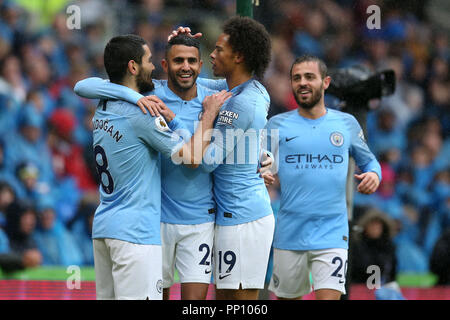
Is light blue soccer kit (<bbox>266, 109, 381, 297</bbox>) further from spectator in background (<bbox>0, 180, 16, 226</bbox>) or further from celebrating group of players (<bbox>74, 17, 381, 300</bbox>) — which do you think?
spectator in background (<bbox>0, 180, 16, 226</bbox>)

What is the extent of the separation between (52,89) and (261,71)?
17.5 feet

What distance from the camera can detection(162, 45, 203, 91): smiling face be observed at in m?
5.04

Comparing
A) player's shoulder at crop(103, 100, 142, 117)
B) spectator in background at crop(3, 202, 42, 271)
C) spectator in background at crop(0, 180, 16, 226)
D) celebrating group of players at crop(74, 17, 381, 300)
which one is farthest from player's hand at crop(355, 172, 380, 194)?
spectator in background at crop(0, 180, 16, 226)

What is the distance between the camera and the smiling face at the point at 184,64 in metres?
5.04

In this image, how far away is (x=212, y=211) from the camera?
200 inches

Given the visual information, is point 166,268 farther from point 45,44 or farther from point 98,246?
point 45,44

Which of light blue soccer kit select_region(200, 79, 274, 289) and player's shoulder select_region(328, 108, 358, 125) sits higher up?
player's shoulder select_region(328, 108, 358, 125)

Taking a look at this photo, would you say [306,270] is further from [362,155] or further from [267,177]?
[362,155]

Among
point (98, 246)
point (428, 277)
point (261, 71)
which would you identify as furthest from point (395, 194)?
point (98, 246)

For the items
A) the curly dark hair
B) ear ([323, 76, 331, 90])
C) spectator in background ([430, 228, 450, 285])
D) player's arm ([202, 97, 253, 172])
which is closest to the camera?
player's arm ([202, 97, 253, 172])

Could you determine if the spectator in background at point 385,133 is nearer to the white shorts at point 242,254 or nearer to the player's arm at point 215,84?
the player's arm at point 215,84

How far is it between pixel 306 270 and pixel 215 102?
1.59 m

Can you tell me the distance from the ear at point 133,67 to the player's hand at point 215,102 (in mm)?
489

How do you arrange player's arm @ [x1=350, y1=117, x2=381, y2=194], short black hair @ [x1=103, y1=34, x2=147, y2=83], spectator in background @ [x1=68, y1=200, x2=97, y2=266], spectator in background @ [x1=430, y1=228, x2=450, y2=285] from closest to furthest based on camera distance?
short black hair @ [x1=103, y1=34, x2=147, y2=83], player's arm @ [x1=350, y1=117, x2=381, y2=194], spectator in background @ [x1=68, y1=200, x2=97, y2=266], spectator in background @ [x1=430, y1=228, x2=450, y2=285]
